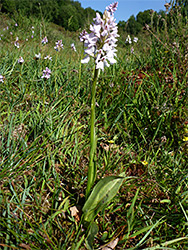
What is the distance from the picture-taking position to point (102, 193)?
1.21 metres

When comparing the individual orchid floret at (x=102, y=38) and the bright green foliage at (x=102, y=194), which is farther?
the bright green foliage at (x=102, y=194)

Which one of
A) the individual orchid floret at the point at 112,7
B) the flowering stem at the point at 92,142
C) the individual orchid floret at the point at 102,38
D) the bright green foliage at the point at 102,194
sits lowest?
the bright green foliage at the point at 102,194

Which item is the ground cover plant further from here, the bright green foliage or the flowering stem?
the flowering stem

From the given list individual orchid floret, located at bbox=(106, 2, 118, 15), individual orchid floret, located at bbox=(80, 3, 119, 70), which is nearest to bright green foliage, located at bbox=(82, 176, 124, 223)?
individual orchid floret, located at bbox=(80, 3, 119, 70)

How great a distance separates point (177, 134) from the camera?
6.54 ft

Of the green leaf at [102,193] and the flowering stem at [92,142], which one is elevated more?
the flowering stem at [92,142]

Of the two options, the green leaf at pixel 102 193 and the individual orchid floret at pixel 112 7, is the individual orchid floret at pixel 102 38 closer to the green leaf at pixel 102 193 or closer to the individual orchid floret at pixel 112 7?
the individual orchid floret at pixel 112 7

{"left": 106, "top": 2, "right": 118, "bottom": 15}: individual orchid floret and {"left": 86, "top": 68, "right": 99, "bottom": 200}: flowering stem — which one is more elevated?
{"left": 106, "top": 2, "right": 118, "bottom": 15}: individual orchid floret

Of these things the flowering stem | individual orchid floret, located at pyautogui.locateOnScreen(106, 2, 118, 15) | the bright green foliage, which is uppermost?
individual orchid floret, located at pyautogui.locateOnScreen(106, 2, 118, 15)

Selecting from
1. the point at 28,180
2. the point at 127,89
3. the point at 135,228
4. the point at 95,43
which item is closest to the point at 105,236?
the point at 135,228

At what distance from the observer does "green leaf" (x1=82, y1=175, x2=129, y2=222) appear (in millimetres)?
1186

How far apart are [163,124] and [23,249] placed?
1.65m

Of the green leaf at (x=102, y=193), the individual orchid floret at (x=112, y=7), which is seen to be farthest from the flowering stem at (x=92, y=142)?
the individual orchid floret at (x=112, y=7)

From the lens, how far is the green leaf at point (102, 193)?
1.19m
